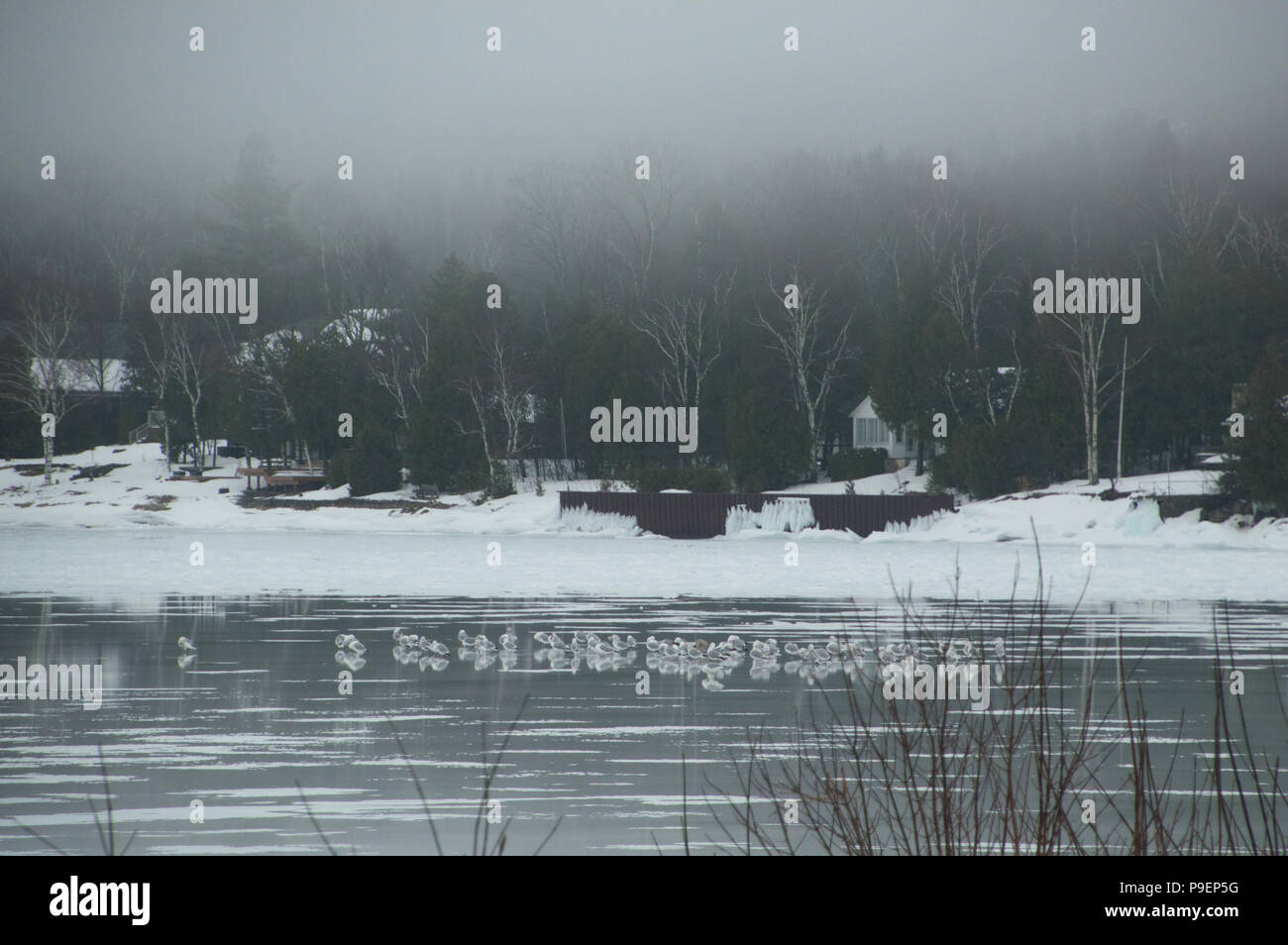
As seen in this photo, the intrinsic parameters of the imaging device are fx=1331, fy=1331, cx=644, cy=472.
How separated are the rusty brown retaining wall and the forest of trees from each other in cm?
556

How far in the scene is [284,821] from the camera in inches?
267

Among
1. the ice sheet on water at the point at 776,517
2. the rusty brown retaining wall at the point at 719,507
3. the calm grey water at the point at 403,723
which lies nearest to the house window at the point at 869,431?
the rusty brown retaining wall at the point at 719,507

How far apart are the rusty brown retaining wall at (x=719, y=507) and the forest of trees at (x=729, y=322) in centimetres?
556

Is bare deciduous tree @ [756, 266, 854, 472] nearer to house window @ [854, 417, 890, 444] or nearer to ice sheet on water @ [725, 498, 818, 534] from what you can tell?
house window @ [854, 417, 890, 444]

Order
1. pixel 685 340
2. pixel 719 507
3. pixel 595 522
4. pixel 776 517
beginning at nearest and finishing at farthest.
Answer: pixel 776 517 < pixel 719 507 < pixel 595 522 < pixel 685 340

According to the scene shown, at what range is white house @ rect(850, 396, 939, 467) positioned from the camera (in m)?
54.5

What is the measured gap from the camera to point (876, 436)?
5641 cm

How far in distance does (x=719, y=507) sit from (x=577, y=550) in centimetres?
883

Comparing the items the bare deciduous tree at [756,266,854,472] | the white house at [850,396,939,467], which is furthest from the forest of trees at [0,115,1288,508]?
the white house at [850,396,939,467]

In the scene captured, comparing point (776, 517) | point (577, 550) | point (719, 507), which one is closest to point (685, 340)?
point (719, 507)

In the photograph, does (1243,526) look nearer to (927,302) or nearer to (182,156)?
(927,302)

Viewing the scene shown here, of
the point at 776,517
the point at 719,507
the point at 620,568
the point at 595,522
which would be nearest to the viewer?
the point at 620,568

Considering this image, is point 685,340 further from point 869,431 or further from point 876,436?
point 876,436

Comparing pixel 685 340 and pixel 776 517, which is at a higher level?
pixel 685 340
